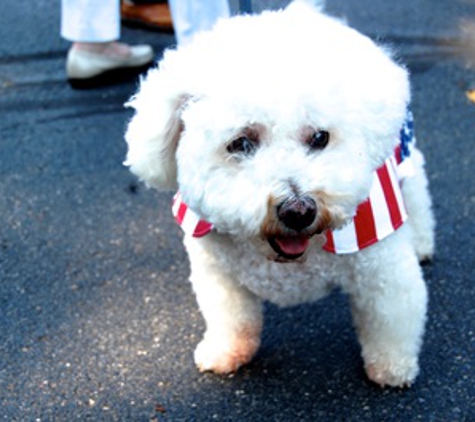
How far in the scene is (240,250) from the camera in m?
2.44

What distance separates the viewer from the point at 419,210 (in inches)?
122

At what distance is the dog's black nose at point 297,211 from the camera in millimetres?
1965

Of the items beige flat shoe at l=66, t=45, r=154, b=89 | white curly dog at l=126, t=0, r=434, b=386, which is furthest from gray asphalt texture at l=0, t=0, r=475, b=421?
white curly dog at l=126, t=0, r=434, b=386

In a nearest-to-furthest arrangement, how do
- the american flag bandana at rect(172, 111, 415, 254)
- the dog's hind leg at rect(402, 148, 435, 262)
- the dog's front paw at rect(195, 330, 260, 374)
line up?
1. the american flag bandana at rect(172, 111, 415, 254)
2. the dog's front paw at rect(195, 330, 260, 374)
3. the dog's hind leg at rect(402, 148, 435, 262)

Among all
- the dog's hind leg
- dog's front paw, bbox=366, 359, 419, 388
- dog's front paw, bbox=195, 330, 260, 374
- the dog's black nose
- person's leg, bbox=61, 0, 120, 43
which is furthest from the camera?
person's leg, bbox=61, 0, 120, 43

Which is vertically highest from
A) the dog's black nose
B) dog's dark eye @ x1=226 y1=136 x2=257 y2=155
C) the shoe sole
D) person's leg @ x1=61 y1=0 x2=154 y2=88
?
dog's dark eye @ x1=226 y1=136 x2=257 y2=155

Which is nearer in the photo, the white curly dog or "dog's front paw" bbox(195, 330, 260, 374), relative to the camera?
the white curly dog

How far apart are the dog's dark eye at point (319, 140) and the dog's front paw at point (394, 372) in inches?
34.5

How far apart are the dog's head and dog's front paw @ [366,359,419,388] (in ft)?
2.22

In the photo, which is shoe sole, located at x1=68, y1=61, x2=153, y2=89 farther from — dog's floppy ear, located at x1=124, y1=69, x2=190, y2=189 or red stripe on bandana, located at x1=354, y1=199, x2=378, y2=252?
red stripe on bandana, located at x1=354, y1=199, x2=378, y2=252

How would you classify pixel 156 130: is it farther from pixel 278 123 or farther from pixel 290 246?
pixel 290 246

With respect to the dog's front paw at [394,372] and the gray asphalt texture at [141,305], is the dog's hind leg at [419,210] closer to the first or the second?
the gray asphalt texture at [141,305]

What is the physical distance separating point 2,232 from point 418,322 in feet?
6.20

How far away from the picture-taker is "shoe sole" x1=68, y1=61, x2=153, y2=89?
4.73 metres
